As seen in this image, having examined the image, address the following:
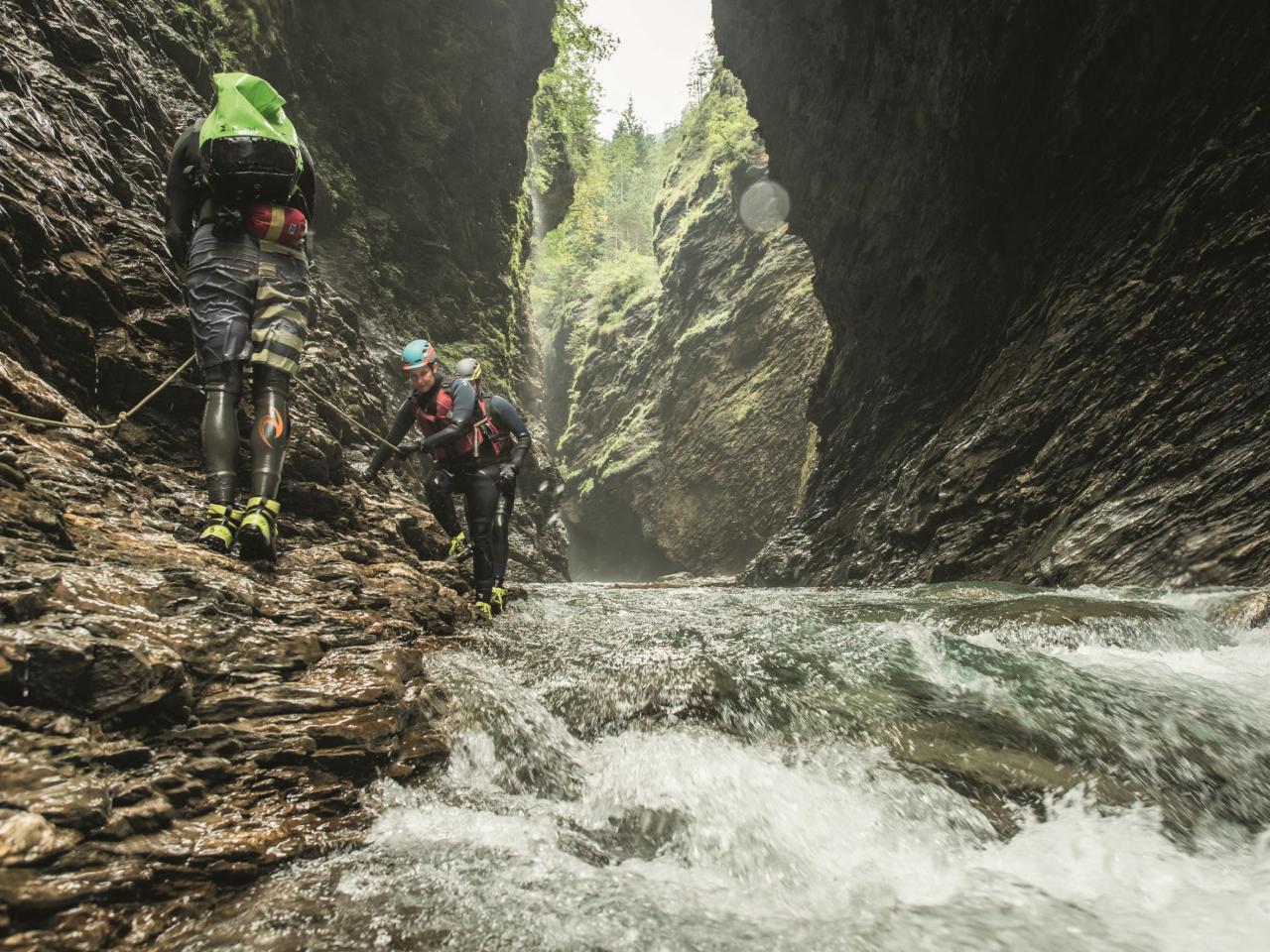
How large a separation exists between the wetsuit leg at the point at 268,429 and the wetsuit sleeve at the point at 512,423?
8.72 feet

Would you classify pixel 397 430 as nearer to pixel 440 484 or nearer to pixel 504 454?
pixel 440 484

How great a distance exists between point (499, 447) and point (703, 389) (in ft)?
60.2

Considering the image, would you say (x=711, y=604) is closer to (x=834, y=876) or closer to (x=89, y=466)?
(x=834, y=876)

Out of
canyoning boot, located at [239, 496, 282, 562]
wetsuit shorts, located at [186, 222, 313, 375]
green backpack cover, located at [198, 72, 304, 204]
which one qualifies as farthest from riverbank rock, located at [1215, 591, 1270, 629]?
green backpack cover, located at [198, 72, 304, 204]

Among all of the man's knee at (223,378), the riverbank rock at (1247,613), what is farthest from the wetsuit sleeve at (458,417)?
the riverbank rock at (1247,613)

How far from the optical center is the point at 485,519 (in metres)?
5.49

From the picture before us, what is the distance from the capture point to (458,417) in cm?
540

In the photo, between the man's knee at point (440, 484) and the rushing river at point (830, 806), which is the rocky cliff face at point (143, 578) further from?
the man's knee at point (440, 484)

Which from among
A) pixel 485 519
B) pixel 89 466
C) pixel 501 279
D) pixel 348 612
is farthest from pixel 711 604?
pixel 501 279

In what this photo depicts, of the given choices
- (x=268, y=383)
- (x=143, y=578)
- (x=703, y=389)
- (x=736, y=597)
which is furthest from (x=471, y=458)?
(x=703, y=389)

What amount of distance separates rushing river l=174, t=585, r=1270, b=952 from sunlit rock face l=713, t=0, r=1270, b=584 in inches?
114

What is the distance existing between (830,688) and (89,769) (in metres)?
3.36

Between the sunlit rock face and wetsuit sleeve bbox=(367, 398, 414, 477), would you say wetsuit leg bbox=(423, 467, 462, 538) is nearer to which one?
wetsuit sleeve bbox=(367, 398, 414, 477)

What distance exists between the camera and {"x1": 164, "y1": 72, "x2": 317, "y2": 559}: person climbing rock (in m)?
3.28
